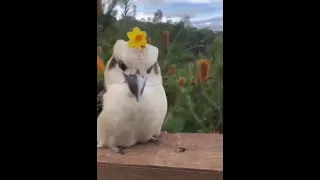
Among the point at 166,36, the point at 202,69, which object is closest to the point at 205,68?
the point at 202,69

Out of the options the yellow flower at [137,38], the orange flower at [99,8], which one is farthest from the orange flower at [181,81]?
the orange flower at [99,8]

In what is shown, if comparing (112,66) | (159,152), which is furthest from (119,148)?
(112,66)

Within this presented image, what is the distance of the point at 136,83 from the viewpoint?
110 cm

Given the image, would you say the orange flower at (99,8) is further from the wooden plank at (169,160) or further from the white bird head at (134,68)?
the wooden plank at (169,160)

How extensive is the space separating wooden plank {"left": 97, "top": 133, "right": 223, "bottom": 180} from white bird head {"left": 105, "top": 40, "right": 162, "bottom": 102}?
0.46ft

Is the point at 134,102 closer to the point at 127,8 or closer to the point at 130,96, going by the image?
the point at 130,96

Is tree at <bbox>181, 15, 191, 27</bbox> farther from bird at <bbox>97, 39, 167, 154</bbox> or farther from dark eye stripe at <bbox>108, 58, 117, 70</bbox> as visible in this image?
dark eye stripe at <bbox>108, 58, 117, 70</bbox>

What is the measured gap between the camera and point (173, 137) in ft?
3.69

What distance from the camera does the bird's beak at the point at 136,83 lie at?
1099mm

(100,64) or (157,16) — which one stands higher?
(157,16)

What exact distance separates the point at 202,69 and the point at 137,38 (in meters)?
0.18

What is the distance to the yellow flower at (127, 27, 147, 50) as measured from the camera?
1105mm
